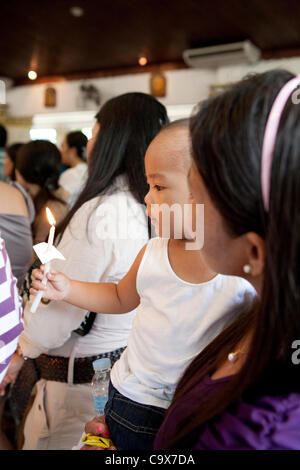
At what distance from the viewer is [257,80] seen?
59 cm

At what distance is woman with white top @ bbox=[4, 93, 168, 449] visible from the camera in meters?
1.27

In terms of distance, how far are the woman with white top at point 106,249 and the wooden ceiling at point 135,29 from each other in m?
3.42

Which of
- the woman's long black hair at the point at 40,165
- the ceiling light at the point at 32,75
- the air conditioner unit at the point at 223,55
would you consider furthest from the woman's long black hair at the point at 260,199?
the ceiling light at the point at 32,75

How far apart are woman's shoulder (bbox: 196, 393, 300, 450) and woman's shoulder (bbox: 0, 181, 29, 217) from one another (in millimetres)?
1166

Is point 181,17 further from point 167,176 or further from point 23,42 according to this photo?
point 167,176

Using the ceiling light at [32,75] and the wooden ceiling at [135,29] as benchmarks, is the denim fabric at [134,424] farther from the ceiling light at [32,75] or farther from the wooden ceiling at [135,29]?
the ceiling light at [32,75]

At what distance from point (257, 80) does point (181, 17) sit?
4.53 metres

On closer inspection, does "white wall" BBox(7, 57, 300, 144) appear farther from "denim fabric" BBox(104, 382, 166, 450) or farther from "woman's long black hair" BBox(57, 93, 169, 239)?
"denim fabric" BBox(104, 382, 166, 450)

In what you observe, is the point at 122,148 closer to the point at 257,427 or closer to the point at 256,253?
the point at 256,253

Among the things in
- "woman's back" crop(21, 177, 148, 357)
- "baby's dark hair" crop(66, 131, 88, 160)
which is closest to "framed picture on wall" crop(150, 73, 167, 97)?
"baby's dark hair" crop(66, 131, 88, 160)

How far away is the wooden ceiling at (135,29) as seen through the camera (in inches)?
171

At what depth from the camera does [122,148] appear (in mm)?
1344
